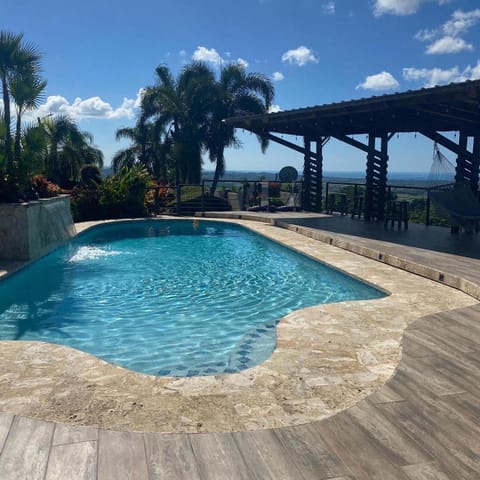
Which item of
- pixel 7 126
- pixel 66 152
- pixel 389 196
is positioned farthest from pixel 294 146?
pixel 66 152

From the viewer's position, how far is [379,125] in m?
13.8

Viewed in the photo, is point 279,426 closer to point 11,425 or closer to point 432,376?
point 432,376

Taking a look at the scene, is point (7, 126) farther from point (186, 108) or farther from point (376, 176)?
point (186, 108)

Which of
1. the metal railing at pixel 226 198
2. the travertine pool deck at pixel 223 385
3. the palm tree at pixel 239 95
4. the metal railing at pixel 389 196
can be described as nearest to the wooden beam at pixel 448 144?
the metal railing at pixel 389 196

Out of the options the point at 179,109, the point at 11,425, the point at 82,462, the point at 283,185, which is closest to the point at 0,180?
the point at 11,425

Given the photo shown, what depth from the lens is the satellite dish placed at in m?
20.0

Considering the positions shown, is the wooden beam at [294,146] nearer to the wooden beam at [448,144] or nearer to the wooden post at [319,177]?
the wooden post at [319,177]

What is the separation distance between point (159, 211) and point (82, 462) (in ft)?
50.4

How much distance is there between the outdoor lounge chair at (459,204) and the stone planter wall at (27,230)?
30.5 feet

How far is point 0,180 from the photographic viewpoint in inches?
337

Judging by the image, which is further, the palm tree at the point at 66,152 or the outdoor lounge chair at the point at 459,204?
the palm tree at the point at 66,152

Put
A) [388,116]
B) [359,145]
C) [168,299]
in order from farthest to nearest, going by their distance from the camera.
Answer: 1. [359,145]
2. [388,116]
3. [168,299]

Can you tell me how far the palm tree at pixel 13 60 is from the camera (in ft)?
38.8

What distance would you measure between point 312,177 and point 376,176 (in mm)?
3594
